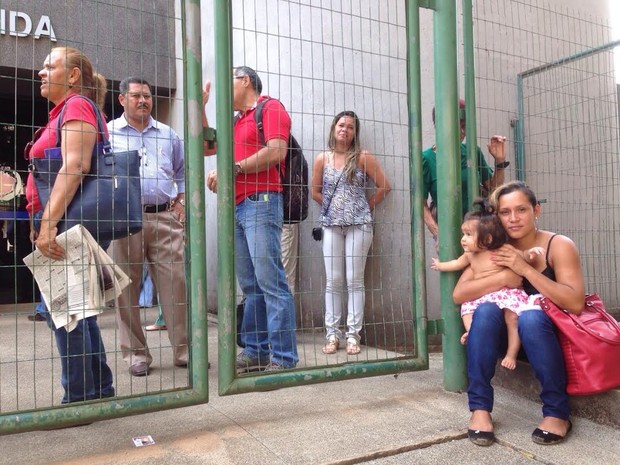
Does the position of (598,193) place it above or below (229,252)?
above

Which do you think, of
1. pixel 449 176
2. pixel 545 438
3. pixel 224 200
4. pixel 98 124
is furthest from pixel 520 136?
pixel 98 124

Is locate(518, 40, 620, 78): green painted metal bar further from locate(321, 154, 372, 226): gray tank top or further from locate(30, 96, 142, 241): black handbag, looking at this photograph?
locate(30, 96, 142, 241): black handbag

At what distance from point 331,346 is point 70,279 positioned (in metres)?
1.84

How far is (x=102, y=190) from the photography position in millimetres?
2311

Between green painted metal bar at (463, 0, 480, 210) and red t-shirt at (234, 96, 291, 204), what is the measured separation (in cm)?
101

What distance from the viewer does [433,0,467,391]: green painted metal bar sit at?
290 cm

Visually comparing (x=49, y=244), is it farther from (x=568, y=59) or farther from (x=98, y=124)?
(x=568, y=59)

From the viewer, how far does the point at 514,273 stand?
250 centimetres

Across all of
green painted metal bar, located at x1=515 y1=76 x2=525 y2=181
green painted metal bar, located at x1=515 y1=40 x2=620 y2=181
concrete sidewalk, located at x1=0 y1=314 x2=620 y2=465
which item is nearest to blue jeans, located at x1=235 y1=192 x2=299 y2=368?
concrete sidewalk, located at x1=0 y1=314 x2=620 y2=465

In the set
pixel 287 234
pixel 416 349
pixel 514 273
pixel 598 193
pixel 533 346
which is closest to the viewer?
pixel 533 346

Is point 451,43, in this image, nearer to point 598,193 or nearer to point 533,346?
point 533,346

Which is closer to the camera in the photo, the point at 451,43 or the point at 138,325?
the point at 451,43

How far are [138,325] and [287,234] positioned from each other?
154 centimetres

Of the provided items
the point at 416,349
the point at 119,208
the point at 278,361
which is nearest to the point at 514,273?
the point at 416,349
